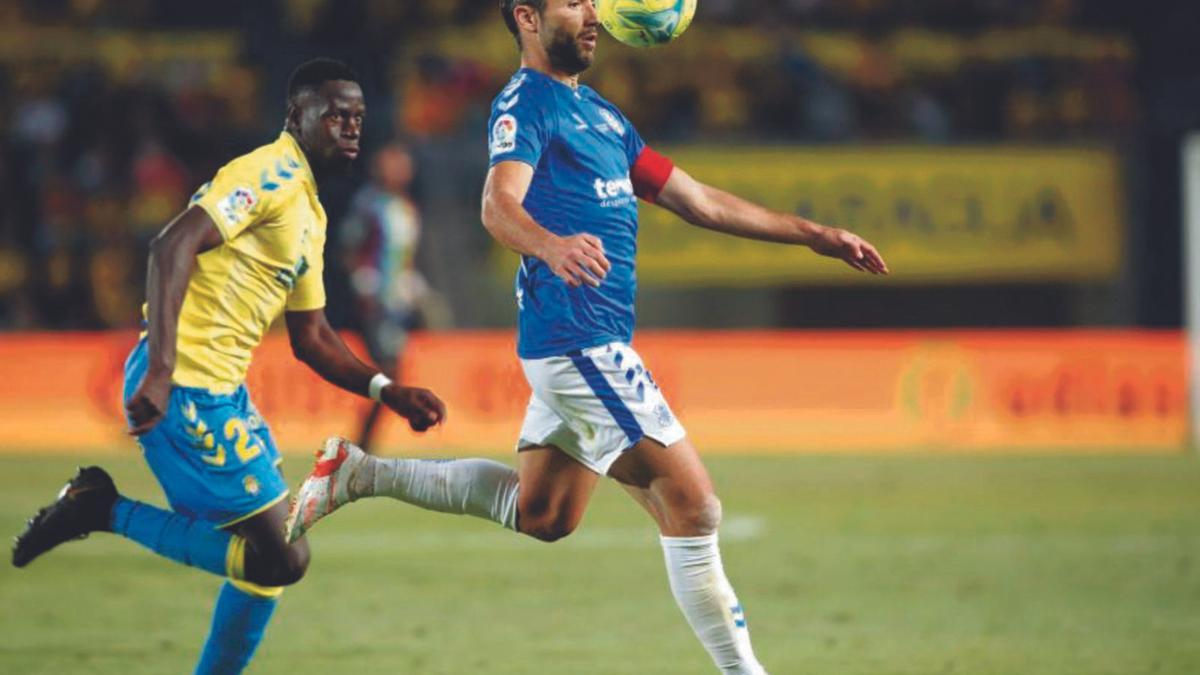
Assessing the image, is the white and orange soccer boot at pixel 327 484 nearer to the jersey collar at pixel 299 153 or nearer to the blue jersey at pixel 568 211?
the blue jersey at pixel 568 211

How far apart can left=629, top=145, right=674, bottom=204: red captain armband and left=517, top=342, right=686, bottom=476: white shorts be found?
1.95ft

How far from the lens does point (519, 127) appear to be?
18.5 feet

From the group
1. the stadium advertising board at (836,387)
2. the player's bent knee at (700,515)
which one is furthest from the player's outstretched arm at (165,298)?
the stadium advertising board at (836,387)

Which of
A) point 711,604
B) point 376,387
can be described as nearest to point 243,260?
point 376,387

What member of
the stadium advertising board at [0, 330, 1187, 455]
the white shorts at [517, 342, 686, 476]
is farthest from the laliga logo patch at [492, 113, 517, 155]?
the stadium advertising board at [0, 330, 1187, 455]

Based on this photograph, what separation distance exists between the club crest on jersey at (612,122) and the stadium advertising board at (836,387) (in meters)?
10.6

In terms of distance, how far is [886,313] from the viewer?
69.9 feet

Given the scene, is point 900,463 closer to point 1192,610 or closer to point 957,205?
point 957,205

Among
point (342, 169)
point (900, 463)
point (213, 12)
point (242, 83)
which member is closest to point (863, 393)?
point (900, 463)

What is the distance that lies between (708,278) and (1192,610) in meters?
11.5

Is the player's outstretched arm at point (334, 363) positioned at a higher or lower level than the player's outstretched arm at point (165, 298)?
lower

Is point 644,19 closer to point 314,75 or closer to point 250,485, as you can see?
point 314,75

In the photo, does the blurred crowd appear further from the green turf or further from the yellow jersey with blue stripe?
the yellow jersey with blue stripe

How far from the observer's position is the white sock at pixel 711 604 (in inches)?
225
